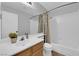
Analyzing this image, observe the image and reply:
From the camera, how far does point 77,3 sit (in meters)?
1.08

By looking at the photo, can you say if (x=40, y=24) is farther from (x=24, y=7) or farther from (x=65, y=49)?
(x=65, y=49)

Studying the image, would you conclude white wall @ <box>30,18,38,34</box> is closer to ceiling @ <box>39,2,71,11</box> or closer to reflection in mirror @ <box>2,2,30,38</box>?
reflection in mirror @ <box>2,2,30,38</box>

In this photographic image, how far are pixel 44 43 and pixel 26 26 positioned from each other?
337 mm

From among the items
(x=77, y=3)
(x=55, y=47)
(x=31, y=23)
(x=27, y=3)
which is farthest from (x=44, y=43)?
(x=77, y=3)

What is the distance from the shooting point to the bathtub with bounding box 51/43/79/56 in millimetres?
1103

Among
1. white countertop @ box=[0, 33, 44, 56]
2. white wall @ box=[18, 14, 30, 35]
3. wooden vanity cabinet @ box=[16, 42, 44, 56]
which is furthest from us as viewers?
white wall @ box=[18, 14, 30, 35]

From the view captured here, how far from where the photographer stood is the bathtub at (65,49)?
1103mm

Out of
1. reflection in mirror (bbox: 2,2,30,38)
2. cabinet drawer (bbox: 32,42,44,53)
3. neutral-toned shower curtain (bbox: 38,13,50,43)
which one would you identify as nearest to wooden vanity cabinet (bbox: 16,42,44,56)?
cabinet drawer (bbox: 32,42,44,53)

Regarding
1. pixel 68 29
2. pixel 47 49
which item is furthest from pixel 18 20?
pixel 68 29

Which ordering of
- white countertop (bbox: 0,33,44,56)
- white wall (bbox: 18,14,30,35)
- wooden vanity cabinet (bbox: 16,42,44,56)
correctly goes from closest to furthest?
white countertop (bbox: 0,33,44,56)
wooden vanity cabinet (bbox: 16,42,44,56)
white wall (bbox: 18,14,30,35)

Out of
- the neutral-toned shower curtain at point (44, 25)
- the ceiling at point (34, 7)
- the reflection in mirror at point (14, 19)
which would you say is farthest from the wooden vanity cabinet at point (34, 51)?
the ceiling at point (34, 7)

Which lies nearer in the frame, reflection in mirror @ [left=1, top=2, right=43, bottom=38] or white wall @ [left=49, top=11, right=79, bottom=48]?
reflection in mirror @ [left=1, top=2, right=43, bottom=38]

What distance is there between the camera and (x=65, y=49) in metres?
1.15

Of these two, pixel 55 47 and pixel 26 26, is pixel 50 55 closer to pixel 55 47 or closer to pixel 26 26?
→ pixel 55 47
